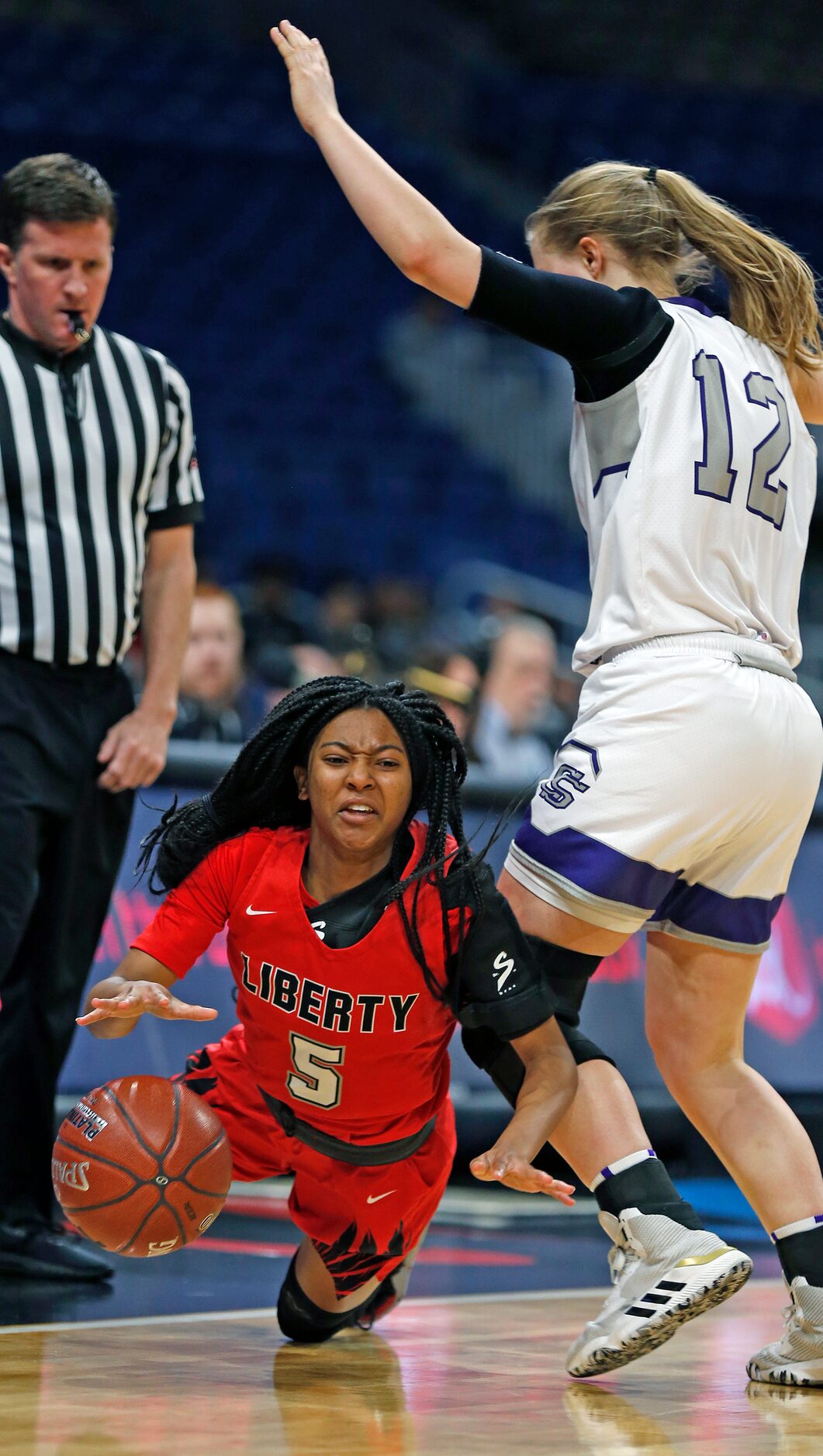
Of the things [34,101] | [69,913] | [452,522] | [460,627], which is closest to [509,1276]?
[69,913]

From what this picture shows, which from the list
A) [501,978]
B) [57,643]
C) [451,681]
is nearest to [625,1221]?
[501,978]

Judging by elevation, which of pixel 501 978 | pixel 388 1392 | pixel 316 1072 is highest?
pixel 501 978

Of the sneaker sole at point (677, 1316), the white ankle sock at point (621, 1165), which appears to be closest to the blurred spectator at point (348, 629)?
the white ankle sock at point (621, 1165)

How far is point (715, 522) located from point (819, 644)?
394 inches

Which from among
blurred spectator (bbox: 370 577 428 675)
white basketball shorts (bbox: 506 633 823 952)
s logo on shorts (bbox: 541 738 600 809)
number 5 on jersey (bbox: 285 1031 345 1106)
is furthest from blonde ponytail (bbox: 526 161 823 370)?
blurred spectator (bbox: 370 577 428 675)

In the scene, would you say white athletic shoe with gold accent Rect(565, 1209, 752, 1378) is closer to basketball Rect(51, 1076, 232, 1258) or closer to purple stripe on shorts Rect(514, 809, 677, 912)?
purple stripe on shorts Rect(514, 809, 677, 912)

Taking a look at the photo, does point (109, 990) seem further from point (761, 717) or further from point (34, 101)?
point (34, 101)

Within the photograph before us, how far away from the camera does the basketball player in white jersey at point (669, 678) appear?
289 centimetres

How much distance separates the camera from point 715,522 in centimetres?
299

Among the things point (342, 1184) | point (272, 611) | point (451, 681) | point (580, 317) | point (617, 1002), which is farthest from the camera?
point (272, 611)

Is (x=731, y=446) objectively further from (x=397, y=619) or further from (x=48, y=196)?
(x=397, y=619)

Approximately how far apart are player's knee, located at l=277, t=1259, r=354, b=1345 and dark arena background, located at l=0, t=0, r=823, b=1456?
10 cm

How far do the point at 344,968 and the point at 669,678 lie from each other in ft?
2.42

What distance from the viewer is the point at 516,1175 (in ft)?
8.79
